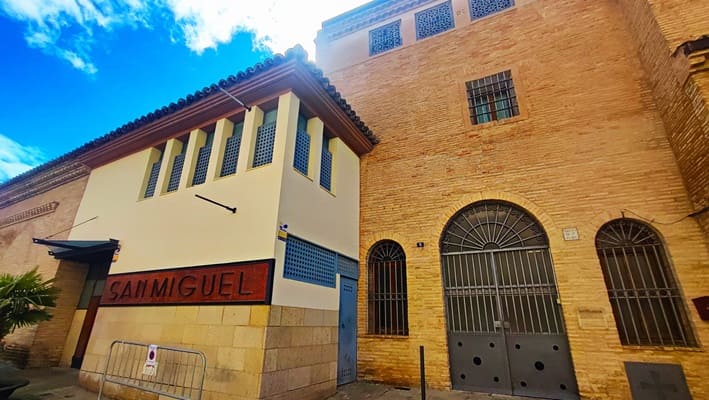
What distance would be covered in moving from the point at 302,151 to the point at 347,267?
9.08 feet

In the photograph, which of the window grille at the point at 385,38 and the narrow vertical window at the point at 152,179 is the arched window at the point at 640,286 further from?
the narrow vertical window at the point at 152,179

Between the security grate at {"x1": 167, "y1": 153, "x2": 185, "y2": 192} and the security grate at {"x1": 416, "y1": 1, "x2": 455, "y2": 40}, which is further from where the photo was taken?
the security grate at {"x1": 416, "y1": 1, "x2": 455, "y2": 40}

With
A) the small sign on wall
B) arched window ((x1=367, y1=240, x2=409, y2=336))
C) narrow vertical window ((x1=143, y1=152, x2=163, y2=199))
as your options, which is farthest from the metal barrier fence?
the small sign on wall

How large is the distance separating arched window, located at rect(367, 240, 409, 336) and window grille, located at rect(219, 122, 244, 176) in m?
3.75

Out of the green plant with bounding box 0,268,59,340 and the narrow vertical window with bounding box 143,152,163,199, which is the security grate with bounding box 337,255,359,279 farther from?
the green plant with bounding box 0,268,59,340

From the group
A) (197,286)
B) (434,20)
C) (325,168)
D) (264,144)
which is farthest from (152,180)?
(434,20)

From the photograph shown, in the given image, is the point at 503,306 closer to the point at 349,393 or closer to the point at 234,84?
the point at 349,393

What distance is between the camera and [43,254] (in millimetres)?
8961

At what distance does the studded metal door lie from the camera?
630 cm

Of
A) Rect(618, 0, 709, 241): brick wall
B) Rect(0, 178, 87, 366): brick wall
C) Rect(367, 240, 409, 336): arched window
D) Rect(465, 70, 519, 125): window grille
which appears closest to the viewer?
Rect(618, 0, 709, 241): brick wall

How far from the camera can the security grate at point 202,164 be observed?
6.62 m

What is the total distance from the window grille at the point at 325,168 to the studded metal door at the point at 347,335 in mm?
2081

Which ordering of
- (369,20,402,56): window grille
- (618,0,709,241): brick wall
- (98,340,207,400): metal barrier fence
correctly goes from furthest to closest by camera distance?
(369,20,402,56): window grille < (618,0,709,241): brick wall < (98,340,207,400): metal barrier fence

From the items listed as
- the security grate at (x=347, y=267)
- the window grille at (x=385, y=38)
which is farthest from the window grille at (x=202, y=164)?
the window grille at (x=385, y=38)
